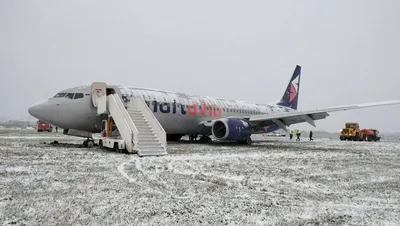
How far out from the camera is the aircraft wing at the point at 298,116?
17.8m

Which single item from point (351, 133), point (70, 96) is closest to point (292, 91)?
point (351, 133)

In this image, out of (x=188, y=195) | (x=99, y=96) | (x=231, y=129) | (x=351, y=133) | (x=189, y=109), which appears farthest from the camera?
(x=351, y=133)

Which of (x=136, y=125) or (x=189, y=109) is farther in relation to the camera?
(x=189, y=109)

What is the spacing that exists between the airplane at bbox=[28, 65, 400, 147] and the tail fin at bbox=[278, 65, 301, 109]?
25.9ft

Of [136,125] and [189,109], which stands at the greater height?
[189,109]

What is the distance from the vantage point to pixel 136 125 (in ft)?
40.6

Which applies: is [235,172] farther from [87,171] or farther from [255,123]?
[255,123]

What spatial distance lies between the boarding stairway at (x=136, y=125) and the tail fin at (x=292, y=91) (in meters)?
19.0

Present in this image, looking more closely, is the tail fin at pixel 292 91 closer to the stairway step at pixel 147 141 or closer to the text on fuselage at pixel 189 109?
the text on fuselage at pixel 189 109

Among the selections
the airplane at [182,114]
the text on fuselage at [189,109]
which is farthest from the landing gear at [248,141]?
the text on fuselage at [189,109]

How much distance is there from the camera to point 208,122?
19.0 m

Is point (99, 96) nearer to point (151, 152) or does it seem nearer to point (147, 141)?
point (147, 141)

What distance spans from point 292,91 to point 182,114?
51.5 ft

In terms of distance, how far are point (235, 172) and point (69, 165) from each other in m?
3.95
